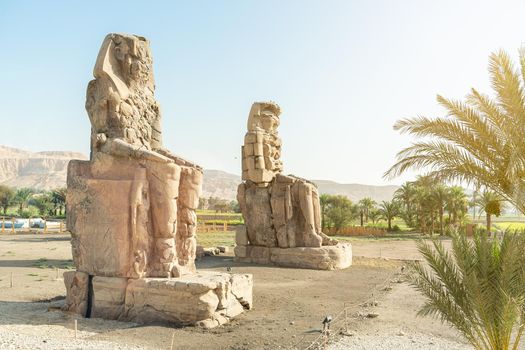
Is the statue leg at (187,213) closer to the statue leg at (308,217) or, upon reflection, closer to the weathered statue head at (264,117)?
the statue leg at (308,217)

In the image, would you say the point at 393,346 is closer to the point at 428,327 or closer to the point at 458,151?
the point at 428,327

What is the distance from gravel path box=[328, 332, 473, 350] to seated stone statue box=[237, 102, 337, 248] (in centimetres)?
589

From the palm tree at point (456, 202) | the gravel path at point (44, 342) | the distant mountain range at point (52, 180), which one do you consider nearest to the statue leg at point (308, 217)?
the gravel path at point (44, 342)

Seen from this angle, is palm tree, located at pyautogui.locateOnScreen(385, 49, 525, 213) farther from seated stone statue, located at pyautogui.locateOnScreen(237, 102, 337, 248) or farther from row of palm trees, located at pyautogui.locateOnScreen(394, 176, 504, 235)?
row of palm trees, located at pyautogui.locateOnScreen(394, 176, 504, 235)

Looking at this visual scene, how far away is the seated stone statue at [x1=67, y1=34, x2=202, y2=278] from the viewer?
6.32m

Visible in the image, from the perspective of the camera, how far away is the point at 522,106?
18.3 feet

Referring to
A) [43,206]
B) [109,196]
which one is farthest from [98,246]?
[43,206]

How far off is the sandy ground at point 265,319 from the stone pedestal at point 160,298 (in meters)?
0.18

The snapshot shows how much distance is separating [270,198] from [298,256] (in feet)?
5.66

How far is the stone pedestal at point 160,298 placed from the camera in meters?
5.91

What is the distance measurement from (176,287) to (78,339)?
129 cm

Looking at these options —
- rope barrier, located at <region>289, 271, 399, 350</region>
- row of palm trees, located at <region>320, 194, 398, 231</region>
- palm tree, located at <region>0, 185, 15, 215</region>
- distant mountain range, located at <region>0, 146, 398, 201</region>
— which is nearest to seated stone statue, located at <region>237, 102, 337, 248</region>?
rope barrier, located at <region>289, 271, 399, 350</region>

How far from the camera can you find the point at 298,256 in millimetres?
11531

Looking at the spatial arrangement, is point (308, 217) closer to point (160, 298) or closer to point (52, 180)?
point (160, 298)
